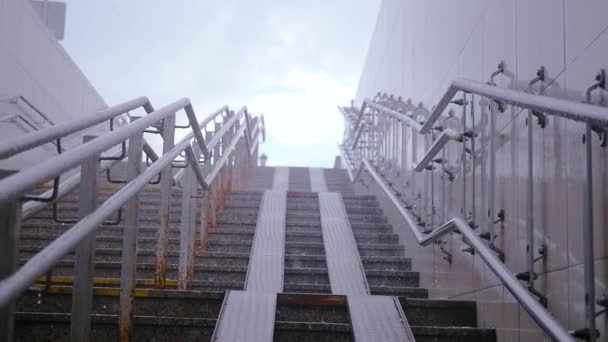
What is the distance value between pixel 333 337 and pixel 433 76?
247 cm

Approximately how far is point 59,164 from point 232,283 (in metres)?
2.69

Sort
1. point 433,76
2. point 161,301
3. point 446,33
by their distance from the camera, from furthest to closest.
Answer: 1. point 433,76
2. point 446,33
3. point 161,301

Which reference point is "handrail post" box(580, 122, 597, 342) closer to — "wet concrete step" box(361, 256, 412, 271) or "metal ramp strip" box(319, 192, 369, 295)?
"metal ramp strip" box(319, 192, 369, 295)

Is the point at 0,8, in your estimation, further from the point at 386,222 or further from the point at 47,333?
the point at 47,333

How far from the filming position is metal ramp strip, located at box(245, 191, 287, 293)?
438cm

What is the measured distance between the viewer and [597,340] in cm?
210

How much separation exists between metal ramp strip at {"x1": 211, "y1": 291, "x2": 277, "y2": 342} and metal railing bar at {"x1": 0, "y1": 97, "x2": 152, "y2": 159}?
3.24ft

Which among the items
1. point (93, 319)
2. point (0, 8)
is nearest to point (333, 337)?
point (93, 319)

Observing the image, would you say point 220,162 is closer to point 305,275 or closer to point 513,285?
point 305,275

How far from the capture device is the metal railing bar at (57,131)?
1.85 meters

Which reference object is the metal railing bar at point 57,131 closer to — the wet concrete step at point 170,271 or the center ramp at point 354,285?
the wet concrete step at point 170,271

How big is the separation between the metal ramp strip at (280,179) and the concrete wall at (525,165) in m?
5.26

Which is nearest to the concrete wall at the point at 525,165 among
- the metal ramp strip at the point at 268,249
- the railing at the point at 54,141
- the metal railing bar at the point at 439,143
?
the metal railing bar at the point at 439,143

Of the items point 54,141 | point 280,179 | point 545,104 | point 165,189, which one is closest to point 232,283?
point 165,189
